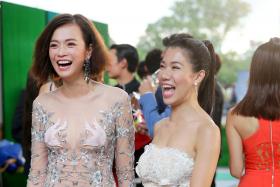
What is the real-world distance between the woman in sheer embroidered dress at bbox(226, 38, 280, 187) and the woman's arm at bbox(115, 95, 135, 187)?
739mm

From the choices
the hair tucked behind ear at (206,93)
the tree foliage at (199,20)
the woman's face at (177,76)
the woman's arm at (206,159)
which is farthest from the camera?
the tree foliage at (199,20)

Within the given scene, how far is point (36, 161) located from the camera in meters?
2.82

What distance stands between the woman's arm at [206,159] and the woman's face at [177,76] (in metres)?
0.29

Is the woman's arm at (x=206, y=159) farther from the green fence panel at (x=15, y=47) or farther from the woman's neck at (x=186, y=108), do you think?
the green fence panel at (x=15, y=47)

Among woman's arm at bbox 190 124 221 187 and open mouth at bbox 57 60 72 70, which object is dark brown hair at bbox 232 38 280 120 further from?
open mouth at bbox 57 60 72 70

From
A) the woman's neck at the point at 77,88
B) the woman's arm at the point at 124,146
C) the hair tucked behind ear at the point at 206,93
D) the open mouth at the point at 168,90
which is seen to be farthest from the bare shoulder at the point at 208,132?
the woman's neck at the point at 77,88

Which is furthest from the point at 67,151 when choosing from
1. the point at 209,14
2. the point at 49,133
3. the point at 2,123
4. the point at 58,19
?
the point at 209,14

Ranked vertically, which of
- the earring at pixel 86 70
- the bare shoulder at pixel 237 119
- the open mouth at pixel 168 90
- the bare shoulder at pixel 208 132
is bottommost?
the bare shoulder at pixel 237 119

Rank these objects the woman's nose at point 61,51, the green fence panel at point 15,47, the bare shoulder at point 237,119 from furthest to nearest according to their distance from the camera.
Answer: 1. the green fence panel at point 15,47
2. the bare shoulder at point 237,119
3. the woman's nose at point 61,51

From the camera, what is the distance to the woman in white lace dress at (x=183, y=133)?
2.37 metres

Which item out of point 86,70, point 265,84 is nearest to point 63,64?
point 86,70

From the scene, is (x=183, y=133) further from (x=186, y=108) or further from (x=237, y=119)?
(x=237, y=119)

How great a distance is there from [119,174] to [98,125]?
11.8 inches

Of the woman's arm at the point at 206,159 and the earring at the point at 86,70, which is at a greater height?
the earring at the point at 86,70
